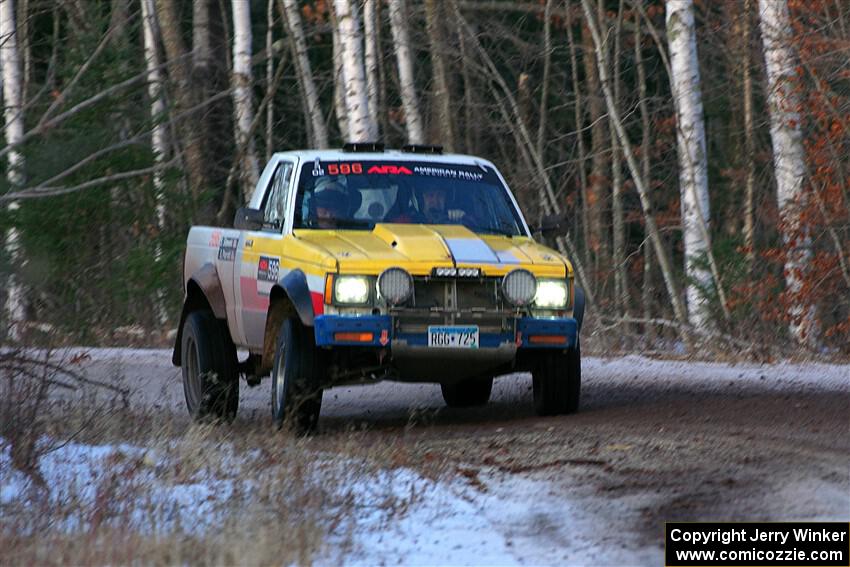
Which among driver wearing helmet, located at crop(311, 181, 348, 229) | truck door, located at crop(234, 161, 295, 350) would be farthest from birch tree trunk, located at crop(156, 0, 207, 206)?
driver wearing helmet, located at crop(311, 181, 348, 229)

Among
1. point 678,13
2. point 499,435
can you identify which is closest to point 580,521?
point 499,435

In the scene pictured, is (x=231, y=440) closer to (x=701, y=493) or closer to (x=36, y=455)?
(x=36, y=455)

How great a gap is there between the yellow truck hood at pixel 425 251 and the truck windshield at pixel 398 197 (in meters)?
0.25

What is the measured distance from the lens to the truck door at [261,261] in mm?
11078

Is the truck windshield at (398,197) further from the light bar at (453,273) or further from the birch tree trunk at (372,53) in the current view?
the birch tree trunk at (372,53)

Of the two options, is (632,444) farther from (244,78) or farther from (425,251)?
(244,78)

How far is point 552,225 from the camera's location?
11.5 meters

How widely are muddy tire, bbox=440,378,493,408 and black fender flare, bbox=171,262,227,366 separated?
1969mm

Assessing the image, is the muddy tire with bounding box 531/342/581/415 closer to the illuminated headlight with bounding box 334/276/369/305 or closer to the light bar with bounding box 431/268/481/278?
the light bar with bounding box 431/268/481/278

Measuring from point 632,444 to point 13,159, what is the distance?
444 inches

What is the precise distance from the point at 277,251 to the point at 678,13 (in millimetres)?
9291

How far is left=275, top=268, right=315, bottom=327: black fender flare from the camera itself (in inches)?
403

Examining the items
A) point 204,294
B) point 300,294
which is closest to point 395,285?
point 300,294

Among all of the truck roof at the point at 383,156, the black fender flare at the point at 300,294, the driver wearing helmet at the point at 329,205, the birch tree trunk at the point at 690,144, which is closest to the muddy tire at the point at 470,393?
the truck roof at the point at 383,156
